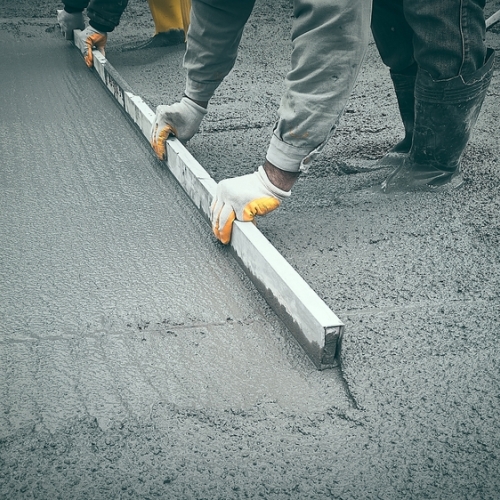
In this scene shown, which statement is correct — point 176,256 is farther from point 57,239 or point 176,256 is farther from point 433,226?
point 433,226

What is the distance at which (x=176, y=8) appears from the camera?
497 centimetres

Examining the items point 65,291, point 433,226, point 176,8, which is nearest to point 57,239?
point 65,291

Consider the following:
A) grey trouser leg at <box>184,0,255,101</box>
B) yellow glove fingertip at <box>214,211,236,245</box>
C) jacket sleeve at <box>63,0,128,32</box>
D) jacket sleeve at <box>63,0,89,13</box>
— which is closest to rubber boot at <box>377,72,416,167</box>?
grey trouser leg at <box>184,0,255,101</box>

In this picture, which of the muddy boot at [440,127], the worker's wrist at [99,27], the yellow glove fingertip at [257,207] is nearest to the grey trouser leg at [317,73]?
the yellow glove fingertip at [257,207]

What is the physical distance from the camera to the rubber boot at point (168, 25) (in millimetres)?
4934

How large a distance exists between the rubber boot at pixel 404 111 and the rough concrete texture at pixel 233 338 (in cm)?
12

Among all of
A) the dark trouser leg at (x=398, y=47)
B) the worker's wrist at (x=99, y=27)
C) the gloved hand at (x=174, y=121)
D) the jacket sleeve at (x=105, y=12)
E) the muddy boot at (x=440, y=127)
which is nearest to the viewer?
the muddy boot at (x=440, y=127)

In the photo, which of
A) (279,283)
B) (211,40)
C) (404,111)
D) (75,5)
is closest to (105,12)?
(75,5)

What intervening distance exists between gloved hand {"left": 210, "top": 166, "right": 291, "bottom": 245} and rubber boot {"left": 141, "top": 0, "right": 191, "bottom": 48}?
10.9ft

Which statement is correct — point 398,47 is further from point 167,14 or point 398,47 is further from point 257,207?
point 167,14

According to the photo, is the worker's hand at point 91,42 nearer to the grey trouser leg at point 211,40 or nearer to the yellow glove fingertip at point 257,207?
the grey trouser leg at point 211,40

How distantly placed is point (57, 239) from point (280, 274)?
881mm

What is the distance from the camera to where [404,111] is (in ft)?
8.57

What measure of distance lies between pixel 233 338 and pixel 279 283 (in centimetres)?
19
